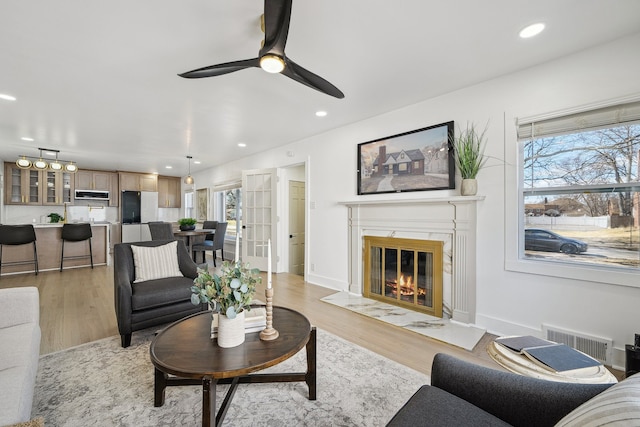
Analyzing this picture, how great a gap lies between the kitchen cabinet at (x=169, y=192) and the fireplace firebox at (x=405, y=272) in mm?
7925

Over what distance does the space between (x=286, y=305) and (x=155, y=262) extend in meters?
1.61

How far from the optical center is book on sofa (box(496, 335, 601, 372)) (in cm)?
119

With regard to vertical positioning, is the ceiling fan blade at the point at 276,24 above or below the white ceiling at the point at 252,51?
below

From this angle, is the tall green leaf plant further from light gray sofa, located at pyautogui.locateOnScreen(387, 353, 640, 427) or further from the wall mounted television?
light gray sofa, located at pyautogui.locateOnScreen(387, 353, 640, 427)

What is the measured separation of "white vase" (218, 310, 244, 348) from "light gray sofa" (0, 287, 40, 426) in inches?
30.2

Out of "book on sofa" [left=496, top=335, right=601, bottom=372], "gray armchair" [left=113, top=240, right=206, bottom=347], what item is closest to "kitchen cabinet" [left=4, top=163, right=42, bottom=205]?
"gray armchair" [left=113, top=240, right=206, bottom=347]

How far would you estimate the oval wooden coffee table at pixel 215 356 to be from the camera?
127cm

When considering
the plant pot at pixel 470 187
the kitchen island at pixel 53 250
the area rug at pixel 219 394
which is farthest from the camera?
the kitchen island at pixel 53 250

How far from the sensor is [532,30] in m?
1.98

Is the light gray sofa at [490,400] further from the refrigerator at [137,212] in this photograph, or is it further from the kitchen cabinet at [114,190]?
the kitchen cabinet at [114,190]

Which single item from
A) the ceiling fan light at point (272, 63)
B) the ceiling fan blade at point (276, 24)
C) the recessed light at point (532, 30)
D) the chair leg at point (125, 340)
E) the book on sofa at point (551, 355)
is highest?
the recessed light at point (532, 30)

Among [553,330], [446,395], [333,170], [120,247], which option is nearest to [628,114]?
[553,330]

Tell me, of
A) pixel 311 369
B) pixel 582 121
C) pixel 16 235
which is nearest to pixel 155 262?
pixel 311 369

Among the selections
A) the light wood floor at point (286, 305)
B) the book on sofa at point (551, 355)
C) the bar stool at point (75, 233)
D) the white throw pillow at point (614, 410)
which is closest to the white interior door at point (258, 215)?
the light wood floor at point (286, 305)
